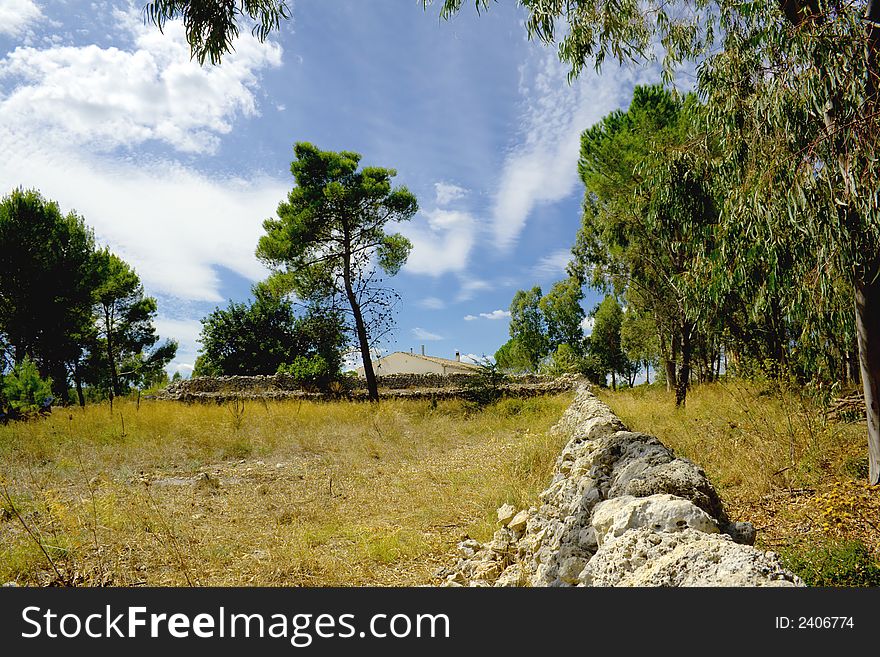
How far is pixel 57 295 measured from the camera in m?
20.8

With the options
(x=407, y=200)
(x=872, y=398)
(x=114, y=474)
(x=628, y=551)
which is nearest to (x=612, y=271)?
(x=407, y=200)

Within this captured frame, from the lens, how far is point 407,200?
18750 millimetres

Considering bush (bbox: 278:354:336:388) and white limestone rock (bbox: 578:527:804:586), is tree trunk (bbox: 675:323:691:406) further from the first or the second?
bush (bbox: 278:354:336:388)

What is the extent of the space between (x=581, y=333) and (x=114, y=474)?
34300mm

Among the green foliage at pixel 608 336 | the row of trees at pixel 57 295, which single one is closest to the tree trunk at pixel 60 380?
the row of trees at pixel 57 295

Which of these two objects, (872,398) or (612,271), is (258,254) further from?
(872,398)

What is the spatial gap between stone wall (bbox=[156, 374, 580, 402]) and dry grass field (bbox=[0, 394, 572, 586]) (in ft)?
17.7

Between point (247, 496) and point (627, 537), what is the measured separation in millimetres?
4752

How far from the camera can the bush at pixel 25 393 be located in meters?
10.6

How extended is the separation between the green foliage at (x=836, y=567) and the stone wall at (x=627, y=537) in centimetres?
59

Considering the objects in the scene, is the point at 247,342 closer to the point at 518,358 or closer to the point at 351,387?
the point at 351,387

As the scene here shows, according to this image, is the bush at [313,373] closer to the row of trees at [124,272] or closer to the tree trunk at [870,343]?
the row of trees at [124,272]

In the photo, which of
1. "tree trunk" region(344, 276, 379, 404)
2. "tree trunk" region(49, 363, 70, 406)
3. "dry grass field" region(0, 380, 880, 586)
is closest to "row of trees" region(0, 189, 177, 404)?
"tree trunk" region(49, 363, 70, 406)

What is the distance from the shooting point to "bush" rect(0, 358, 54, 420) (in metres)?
10.6
